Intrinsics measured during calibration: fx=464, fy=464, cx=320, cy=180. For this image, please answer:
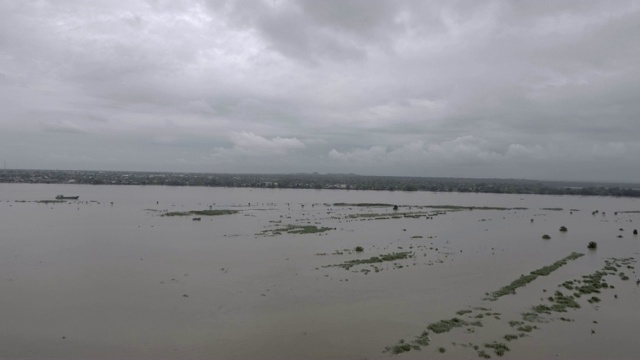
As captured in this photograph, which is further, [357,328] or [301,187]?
[301,187]

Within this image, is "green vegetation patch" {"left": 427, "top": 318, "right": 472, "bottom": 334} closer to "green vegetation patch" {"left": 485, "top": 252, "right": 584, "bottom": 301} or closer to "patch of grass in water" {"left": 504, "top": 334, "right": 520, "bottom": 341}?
"patch of grass in water" {"left": 504, "top": 334, "right": 520, "bottom": 341}

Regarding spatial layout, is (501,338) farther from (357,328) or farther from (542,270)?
(542,270)

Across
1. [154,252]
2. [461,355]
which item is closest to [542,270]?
[461,355]

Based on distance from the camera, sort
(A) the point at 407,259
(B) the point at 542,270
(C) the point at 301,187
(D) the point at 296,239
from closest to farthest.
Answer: (B) the point at 542,270 < (A) the point at 407,259 < (D) the point at 296,239 < (C) the point at 301,187

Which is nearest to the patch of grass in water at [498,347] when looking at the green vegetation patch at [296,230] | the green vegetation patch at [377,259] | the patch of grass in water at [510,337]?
the patch of grass in water at [510,337]

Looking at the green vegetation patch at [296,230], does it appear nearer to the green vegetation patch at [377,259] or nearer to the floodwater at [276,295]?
the floodwater at [276,295]

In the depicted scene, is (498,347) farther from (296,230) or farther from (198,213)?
(198,213)

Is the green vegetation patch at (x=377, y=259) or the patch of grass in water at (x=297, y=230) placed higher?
the patch of grass in water at (x=297, y=230)
